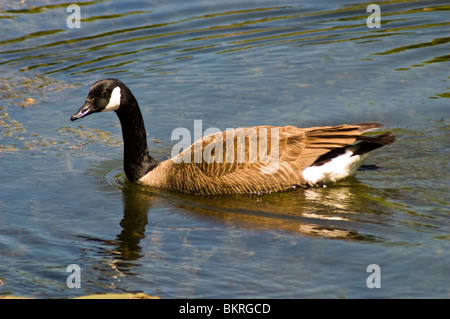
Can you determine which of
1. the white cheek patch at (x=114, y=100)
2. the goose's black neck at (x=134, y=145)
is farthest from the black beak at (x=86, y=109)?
the goose's black neck at (x=134, y=145)

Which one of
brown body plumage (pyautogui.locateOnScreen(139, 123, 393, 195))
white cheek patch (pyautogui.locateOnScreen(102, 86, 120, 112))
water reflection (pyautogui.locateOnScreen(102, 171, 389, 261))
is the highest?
white cheek patch (pyautogui.locateOnScreen(102, 86, 120, 112))

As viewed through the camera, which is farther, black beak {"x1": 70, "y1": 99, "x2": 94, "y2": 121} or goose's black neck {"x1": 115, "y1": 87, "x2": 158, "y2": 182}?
goose's black neck {"x1": 115, "y1": 87, "x2": 158, "y2": 182}

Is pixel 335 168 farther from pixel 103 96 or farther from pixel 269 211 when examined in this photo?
pixel 103 96

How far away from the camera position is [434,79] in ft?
41.7

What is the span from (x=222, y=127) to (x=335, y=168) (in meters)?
2.33

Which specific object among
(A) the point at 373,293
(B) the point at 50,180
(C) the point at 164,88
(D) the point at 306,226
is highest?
(C) the point at 164,88

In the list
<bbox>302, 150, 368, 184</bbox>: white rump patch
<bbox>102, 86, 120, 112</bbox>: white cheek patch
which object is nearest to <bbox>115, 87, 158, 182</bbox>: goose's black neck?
<bbox>102, 86, 120, 112</bbox>: white cheek patch

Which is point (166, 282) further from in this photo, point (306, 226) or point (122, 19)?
point (122, 19)

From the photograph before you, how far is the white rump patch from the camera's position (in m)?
9.62

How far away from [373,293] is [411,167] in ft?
10.9

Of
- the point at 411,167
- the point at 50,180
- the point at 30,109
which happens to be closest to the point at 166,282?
the point at 50,180

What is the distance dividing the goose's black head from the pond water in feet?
3.28

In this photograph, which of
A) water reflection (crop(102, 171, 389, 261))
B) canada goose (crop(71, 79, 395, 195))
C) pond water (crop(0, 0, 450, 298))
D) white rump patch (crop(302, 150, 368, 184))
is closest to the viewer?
pond water (crop(0, 0, 450, 298))

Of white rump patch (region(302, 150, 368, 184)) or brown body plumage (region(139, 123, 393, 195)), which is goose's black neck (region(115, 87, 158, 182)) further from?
white rump patch (region(302, 150, 368, 184))
